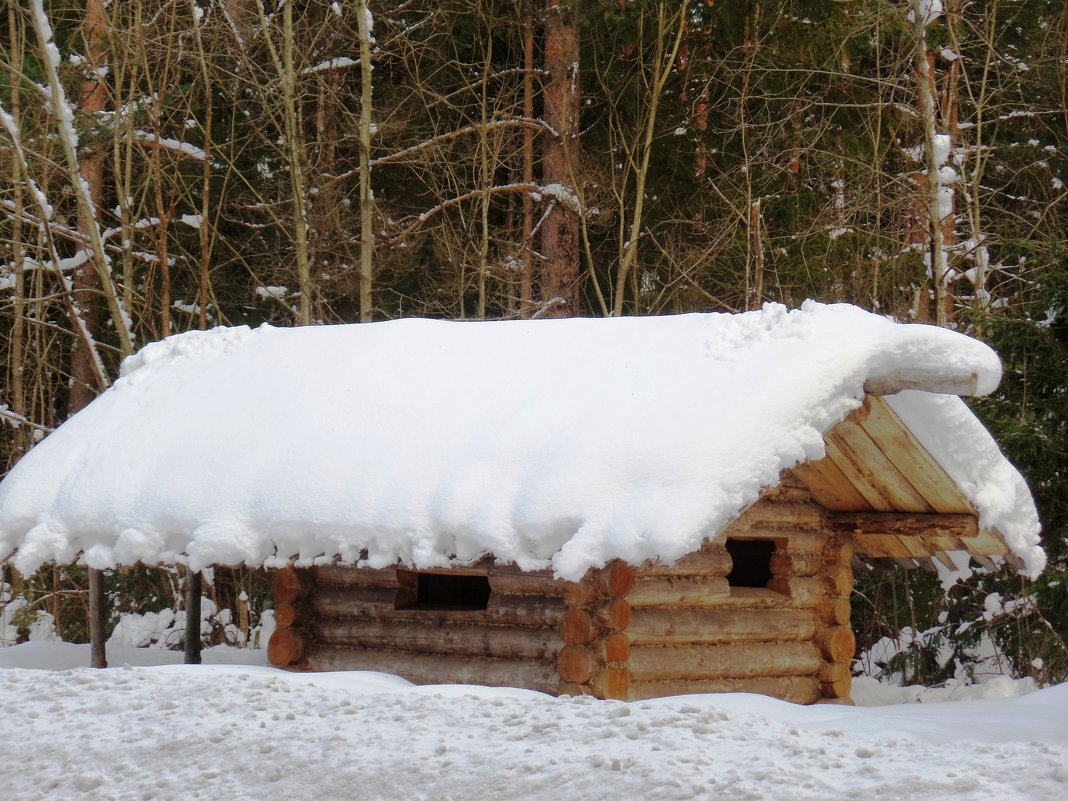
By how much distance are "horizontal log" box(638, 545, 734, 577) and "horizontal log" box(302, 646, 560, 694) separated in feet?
3.15

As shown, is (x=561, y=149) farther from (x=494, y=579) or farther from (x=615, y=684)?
(x=615, y=684)

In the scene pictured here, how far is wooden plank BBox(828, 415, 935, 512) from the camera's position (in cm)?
878

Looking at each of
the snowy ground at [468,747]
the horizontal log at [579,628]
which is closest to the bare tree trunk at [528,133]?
the horizontal log at [579,628]

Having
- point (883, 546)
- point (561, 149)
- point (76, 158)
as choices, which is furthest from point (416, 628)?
point (561, 149)

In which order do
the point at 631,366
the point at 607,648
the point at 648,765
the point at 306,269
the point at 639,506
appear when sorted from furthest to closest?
the point at 306,269, the point at 631,366, the point at 607,648, the point at 639,506, the point at 648,765

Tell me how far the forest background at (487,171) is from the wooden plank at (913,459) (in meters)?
5.50

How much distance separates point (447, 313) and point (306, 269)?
12.2 ft

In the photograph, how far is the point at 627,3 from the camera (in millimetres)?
17703

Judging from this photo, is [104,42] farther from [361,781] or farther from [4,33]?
[361,781]

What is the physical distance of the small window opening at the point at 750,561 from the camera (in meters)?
10.5

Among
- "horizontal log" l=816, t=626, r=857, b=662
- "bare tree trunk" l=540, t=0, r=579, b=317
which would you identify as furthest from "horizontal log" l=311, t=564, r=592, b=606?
"bare tree trunk" l=540, t=0, r=579, b=317

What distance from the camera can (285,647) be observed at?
9.18 m

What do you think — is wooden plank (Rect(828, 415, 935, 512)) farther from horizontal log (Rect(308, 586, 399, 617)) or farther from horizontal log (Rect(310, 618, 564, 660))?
horizontal log (Rect(308, 586, 399, 617))

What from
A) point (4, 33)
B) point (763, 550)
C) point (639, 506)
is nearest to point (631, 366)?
point (639, 506)
